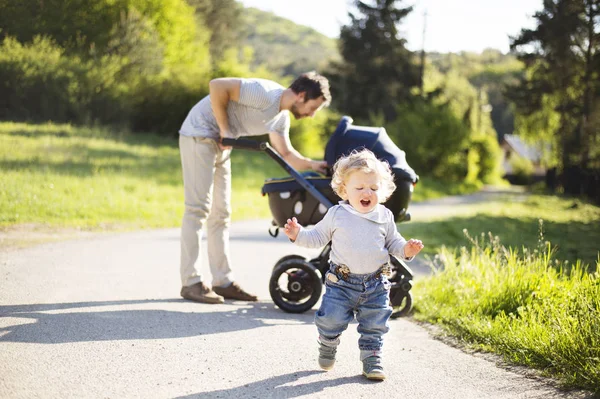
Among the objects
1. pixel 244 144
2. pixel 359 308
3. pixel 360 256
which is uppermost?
pixel 244 144

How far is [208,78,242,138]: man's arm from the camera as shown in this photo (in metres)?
5.05

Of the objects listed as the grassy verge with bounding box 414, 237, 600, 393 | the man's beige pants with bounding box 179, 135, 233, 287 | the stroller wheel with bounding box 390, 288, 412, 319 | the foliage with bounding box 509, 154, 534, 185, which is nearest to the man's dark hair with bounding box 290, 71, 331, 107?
the man's beige pants with bounding box 179, 135, 233, 287

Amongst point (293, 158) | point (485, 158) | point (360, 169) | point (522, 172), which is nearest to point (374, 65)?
point (485, 158)

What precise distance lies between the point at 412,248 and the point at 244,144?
2.01 m

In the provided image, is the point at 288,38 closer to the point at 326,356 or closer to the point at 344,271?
the point at 344,271

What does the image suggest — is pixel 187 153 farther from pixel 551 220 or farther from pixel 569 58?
pixel 569 58

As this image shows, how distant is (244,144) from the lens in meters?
5.13

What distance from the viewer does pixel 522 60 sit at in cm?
2683

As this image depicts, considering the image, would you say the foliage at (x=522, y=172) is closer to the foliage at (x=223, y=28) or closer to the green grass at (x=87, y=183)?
the foliage at (x=223, y=28)

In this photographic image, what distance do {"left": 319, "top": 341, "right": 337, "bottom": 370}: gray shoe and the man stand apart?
5.98ft

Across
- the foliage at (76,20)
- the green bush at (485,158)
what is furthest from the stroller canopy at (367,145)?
the green bush at (485,158)

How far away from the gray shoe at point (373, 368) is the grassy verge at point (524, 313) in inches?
38.3

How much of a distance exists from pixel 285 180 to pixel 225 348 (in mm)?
1753

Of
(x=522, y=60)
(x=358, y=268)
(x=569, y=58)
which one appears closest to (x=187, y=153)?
(x=358, y=268)
